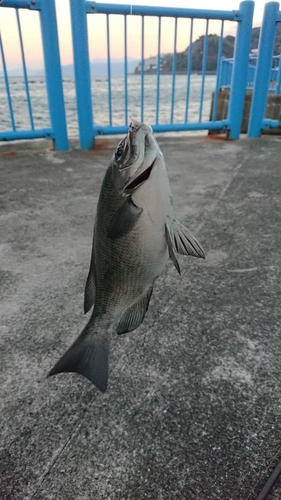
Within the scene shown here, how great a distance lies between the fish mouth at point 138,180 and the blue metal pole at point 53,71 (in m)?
4.12

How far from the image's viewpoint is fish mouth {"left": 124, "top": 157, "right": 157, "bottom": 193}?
3.73ft

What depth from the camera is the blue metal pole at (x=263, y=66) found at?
502cm

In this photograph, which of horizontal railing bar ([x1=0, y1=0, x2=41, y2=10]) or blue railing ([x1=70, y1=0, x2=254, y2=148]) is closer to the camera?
horizontal railing bar ([x1=0, y1=0, x2=41, y2=10])

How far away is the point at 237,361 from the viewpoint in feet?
4.96

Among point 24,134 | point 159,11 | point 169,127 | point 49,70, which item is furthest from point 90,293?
point 159,11

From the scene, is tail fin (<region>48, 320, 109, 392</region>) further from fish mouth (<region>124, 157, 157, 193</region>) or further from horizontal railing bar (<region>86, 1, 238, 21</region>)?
horizontal railing bar (<region>86, 1, 238, 21</region>)

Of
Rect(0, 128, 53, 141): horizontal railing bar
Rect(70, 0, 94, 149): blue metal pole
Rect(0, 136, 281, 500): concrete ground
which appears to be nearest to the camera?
Rect(0, 136, 281, 500): concrete ground

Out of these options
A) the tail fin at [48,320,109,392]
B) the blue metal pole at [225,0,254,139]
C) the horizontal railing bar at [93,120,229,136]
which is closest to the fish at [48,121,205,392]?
the tail fin at [48,320,109,392]

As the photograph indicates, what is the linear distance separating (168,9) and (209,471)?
17.5 feet

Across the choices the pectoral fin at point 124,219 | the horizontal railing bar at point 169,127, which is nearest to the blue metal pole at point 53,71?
the horizontal railing bar at point 169,127

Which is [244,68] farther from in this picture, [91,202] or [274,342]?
[274,342]

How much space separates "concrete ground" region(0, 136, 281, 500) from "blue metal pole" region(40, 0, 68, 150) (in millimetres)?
2484

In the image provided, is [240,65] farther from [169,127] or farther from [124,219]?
[124,219]

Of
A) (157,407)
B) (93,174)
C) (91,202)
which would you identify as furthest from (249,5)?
(157,407)
